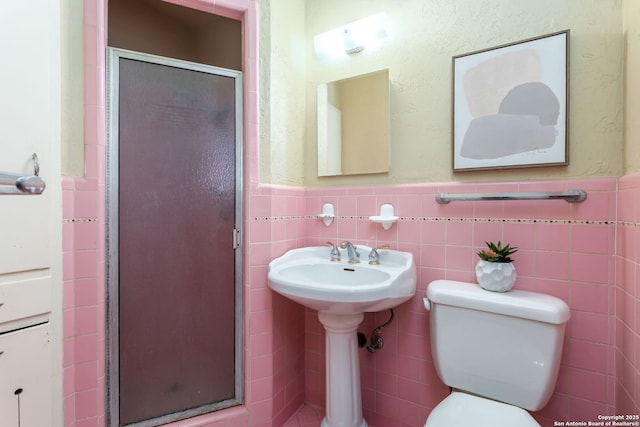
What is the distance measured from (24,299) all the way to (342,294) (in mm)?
1028

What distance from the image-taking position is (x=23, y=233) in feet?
2.96

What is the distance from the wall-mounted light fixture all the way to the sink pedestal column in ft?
4.41

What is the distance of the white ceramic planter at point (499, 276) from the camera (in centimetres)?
109

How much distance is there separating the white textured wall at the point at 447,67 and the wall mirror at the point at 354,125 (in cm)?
4

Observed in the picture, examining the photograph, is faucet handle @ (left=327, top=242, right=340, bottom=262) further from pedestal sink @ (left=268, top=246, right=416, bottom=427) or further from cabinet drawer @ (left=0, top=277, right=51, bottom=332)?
cabinet drawer @ (left=0, top=277, right=51, bottom=332)

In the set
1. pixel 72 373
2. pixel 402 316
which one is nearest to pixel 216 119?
pixel 72 373

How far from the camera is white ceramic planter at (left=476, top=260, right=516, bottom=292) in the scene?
1.09 meters

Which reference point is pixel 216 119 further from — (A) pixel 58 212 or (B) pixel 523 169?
(B) pixel 523 169

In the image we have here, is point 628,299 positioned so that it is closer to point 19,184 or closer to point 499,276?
point 499,276

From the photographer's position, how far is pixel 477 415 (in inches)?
34.8

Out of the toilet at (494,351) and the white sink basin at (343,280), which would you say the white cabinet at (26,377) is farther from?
the toilet at (494,351)

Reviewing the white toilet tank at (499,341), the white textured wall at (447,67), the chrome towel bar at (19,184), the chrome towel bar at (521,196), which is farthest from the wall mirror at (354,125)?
the chrome towel bar at (19,184)

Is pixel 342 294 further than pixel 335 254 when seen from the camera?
No

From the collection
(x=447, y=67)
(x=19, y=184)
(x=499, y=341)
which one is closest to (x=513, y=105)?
(x=447, y=67)
